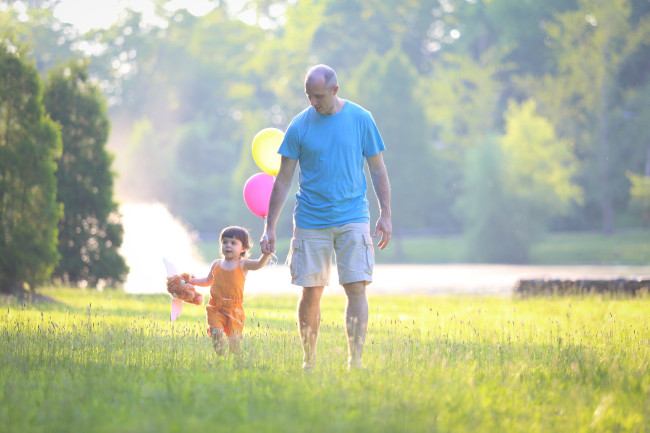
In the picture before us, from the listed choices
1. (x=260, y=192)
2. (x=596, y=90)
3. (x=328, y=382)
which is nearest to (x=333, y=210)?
(x=328, y=382)

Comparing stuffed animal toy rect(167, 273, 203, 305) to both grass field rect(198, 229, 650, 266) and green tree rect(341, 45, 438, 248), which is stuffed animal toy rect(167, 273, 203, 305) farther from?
green tree rect(341, 45, 438, 248)

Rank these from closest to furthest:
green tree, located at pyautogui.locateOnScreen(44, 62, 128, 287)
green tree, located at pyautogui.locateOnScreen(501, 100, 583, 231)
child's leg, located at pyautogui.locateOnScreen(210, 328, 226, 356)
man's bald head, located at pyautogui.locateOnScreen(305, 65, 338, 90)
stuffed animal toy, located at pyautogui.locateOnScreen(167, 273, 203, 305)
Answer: man's bald head, located at pyautogui.locateOnScreen(305, 65, 338, 90), child's leg, located at pyautogui.locateOnScreen(210, 328, 226, 356), stuffed animal toy, located at pyautogui.locateOnScreen(167, 273, 203, 305), green tree, located at pyautogui.locateOnScreen(44, 62, 128, 287), green tree, located at pyautogui.locateOnScreen(501, 100, 583, 231)

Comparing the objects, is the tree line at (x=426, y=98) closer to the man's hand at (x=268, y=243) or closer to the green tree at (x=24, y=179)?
the green tree at (x=24, y=179)

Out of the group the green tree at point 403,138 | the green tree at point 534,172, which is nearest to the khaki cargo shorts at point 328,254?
the green tree at point 534,172

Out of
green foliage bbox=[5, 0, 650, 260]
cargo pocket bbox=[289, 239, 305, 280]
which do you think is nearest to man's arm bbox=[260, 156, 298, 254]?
cargo pocket bbox=[289, 239, 305, 280]

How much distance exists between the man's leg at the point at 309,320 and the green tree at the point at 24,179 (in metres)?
7.44

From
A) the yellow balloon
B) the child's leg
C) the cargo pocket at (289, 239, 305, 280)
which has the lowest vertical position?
the child's leg

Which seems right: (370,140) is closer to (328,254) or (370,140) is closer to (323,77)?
(323,77)

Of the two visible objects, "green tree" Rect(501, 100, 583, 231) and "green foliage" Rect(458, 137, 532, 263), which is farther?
"green tree" Rect(501, 100, 583, 231)

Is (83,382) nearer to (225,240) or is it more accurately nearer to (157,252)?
(225,240)

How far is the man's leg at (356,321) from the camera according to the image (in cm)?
579

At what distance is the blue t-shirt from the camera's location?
585cm

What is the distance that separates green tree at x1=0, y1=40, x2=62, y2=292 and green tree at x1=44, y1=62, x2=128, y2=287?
250 centimetres

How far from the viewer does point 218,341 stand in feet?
21.2
